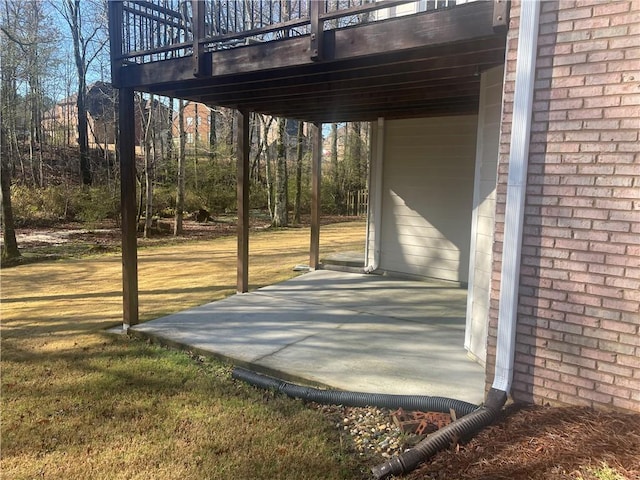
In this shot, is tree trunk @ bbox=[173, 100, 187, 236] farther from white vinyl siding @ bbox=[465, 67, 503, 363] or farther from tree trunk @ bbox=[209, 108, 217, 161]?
white vinyl siding @ bbox=[465, 67, 503, 363]

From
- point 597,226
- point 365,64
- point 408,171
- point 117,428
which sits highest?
point 365,64

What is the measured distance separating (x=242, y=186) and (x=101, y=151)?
1764cm

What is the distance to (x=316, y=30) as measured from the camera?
3510mm

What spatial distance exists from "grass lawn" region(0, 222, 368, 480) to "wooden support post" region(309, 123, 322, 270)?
9.04ft

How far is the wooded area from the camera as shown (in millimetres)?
15195

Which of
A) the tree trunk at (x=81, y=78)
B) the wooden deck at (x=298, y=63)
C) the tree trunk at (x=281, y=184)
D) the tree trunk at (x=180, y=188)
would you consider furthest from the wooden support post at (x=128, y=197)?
the tree trunk at (x=81, y=78)

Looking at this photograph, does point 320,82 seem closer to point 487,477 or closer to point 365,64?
point 365,64

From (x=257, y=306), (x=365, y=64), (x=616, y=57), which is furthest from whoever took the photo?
(x=257, y=306)

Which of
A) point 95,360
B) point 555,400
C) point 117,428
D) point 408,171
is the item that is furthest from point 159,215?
point 555,400

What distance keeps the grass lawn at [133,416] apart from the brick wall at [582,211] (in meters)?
1.33

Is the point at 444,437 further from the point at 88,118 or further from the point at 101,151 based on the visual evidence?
the point at 88,118

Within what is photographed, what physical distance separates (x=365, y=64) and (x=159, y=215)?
15021 mm

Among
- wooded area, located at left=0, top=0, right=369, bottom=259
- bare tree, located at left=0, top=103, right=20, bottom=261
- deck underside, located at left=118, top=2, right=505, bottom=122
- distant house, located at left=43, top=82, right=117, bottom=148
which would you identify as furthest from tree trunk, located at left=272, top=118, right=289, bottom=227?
deck underside, located at left=118, top=2, right=505, bottom=122

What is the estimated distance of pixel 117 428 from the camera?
2.91 m
